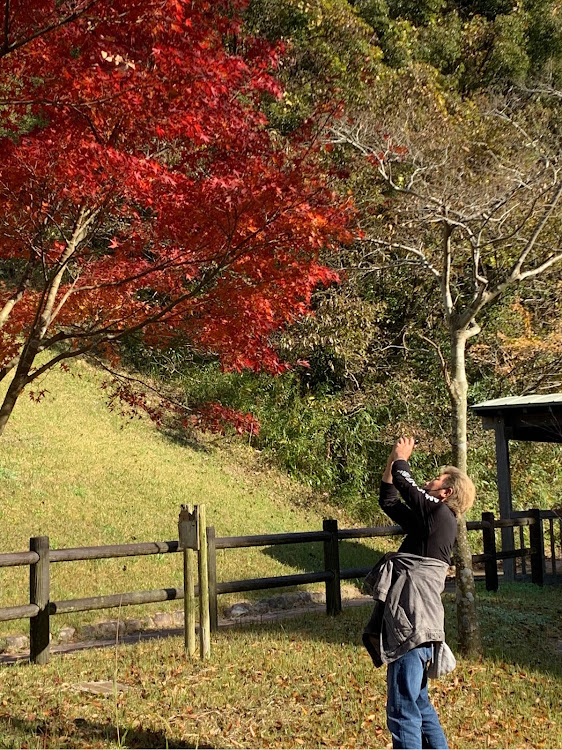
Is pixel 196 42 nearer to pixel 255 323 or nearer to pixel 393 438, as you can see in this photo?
pixel 255 323

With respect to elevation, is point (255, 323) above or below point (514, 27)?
below

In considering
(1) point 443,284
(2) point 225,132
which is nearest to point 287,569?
(1) point 443,284

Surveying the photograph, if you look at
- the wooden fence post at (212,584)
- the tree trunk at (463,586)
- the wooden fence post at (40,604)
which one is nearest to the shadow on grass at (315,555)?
the wooden fence post at (212,584)

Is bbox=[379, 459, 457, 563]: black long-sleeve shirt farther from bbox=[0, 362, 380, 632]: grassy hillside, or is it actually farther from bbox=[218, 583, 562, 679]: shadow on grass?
bbox=[0, 362, 380, 632]: grassy hillside

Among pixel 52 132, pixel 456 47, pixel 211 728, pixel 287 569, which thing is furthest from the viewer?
pixel 456 47

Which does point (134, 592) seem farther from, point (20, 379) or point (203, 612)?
point (20, 379)

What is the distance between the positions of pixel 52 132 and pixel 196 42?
68.5 inches

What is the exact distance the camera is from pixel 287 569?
1380 centimetres

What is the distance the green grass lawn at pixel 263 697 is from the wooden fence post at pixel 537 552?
17.0 ft

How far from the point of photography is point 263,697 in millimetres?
6242

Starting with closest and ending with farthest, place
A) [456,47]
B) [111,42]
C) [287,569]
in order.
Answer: [111,42] < [287,569] < [456,47]

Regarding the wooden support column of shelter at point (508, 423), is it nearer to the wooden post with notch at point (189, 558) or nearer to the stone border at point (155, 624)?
the stone border at point (155, 624)

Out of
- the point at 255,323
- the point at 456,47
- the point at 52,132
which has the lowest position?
the point at 255,323

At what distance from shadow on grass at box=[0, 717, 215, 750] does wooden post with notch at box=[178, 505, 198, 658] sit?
2020 mm
